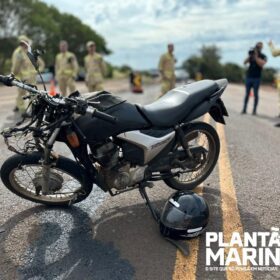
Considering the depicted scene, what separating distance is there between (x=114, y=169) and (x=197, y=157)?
3.76 ft

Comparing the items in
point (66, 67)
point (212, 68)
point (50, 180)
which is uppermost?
point (66, 67)

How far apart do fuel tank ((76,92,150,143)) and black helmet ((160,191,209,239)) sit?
0.81 meters

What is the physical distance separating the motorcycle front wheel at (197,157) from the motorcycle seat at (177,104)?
1.04 ft

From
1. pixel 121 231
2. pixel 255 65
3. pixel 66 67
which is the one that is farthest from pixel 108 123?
pixel 255 65

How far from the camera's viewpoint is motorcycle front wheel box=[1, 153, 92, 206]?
3893mm

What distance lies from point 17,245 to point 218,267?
176cm

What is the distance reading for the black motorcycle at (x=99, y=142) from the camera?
3609 mm

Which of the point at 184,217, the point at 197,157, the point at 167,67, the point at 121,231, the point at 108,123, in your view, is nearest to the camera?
the point at 184,217

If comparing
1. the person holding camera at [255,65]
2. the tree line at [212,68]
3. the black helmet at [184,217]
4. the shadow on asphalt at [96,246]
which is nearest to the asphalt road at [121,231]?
the shadow on asphalt at [96,246]

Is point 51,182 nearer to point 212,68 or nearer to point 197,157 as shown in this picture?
point 197,157

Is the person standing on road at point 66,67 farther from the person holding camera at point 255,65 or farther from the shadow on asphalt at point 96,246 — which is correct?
the shadow on asphalt at point 96,246

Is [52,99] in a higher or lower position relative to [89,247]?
higher

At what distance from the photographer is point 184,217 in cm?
352

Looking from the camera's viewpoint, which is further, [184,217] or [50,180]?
[50,180]
